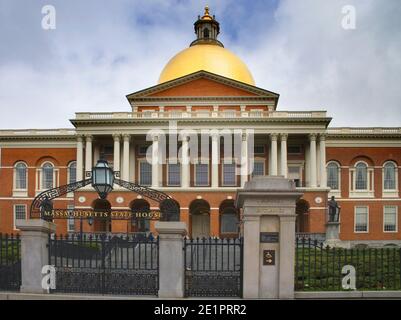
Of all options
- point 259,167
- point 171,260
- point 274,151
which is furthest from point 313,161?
point 171,260

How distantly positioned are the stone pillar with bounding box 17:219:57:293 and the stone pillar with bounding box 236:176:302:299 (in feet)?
17.3

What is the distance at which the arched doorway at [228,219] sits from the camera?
51469 mm

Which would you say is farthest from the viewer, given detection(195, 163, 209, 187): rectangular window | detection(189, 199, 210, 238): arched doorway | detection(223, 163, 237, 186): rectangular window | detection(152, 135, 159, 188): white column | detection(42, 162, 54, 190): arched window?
detection(42, 162, 54, 190): arched window

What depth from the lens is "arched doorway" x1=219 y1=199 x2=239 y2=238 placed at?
A: 169ft

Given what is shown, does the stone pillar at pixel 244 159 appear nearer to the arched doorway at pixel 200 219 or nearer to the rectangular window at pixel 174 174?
the arched doorway at pixel 200 219

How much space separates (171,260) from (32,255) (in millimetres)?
3621

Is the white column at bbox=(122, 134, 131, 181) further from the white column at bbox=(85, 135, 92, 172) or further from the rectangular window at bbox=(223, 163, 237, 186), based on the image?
the rectangular window at bbox=(223, 163, 237, 186)

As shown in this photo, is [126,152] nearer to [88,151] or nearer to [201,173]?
[88,151]

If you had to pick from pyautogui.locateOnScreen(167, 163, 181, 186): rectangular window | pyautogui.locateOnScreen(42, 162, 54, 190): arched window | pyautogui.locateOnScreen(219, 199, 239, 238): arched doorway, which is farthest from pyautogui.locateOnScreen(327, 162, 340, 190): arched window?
pyautogui.locateOnScreen(42, 162, 54, 190): arched window

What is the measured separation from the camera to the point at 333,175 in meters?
54.0

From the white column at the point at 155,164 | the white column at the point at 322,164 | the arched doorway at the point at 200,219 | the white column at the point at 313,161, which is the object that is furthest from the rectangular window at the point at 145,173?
the white column at the point at 322,164

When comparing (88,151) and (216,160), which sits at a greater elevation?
(88,151)

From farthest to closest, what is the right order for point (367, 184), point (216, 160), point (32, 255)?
point (367, 184) < point (216, 160) < point (32, 255)

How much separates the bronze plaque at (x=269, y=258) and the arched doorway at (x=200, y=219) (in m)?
39.2
